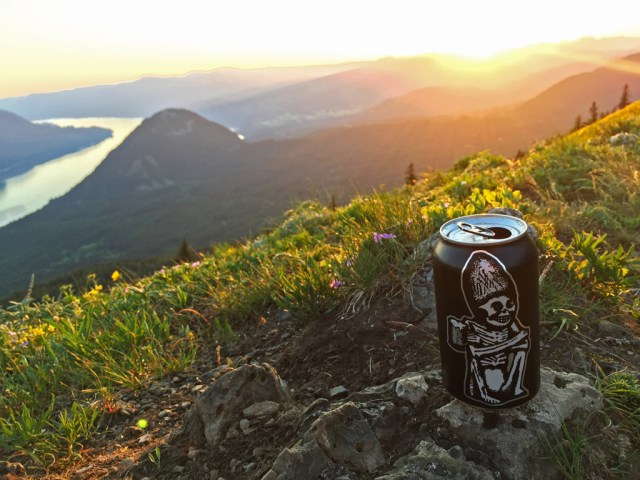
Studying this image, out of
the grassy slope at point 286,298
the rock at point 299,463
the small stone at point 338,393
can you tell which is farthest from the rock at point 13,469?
the small stone at point 338,393

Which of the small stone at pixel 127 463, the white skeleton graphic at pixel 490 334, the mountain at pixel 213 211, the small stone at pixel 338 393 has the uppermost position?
the white skeleton graphic at pixel 490 334

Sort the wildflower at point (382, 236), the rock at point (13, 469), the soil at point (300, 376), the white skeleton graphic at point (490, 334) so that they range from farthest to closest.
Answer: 1. the wildflower at point (382, 236)
2. the rock at point (13, 469)
3. the soil at point (300, 376)
4. the white skeleton graphic at point (490, 334)

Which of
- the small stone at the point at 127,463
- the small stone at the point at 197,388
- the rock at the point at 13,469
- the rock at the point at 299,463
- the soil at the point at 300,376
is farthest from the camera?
the small stone at the point at 197,388

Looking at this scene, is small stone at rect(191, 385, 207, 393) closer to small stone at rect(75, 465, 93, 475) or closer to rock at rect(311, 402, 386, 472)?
small stone at rect(75, 465, 93, 475)

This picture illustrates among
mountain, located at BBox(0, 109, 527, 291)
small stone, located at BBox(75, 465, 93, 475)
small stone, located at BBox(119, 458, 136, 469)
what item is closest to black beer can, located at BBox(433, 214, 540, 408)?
small stone, located at BBox(119, 458, 136, 469)

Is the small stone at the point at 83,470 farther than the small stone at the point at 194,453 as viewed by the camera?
Yes

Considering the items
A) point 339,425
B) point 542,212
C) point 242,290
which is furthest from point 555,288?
point 242,290

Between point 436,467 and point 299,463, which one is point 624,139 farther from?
point 299,463

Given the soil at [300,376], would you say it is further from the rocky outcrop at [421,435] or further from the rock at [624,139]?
the rock at [624,139]

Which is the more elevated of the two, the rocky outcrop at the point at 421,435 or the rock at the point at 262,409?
the rocky outcrop at the point at 421,435
